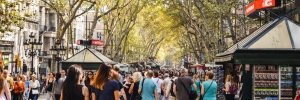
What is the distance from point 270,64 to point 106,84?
18.0 ft

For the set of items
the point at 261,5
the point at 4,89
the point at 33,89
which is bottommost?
the point at 33,89

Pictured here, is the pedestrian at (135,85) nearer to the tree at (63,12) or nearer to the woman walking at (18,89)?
the woman walking at (18,89)

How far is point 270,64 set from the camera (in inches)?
606

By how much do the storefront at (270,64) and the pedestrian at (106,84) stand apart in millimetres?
4972

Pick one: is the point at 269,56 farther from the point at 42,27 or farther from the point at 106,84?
the point at 42,27

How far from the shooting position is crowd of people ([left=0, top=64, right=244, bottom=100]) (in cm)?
1048

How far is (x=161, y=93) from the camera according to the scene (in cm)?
2434

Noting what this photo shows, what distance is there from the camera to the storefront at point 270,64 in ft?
50.4

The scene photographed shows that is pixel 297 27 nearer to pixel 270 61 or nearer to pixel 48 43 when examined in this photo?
pixel 270 61

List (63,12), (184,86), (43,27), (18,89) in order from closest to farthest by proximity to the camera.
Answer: (184,86)
(18,89)
(63,12)
(43,27)

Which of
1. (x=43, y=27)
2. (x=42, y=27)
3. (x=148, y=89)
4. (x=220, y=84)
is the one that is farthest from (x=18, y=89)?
(x=43, y=27)

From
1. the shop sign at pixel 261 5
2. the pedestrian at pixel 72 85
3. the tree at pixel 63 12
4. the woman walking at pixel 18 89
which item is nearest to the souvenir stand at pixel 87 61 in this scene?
the woman walking at pixel 18 89

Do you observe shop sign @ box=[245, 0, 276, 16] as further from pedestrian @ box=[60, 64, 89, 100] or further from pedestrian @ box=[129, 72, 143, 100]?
pedestrian @ box=[60, 64, 89, 100]

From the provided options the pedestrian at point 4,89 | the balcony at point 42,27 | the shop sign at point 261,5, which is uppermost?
the balcony at point 42,27
